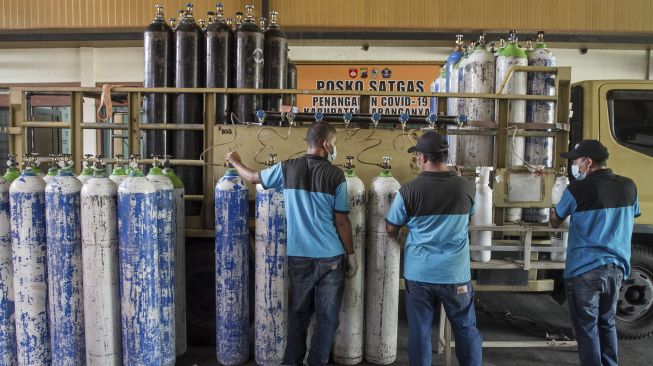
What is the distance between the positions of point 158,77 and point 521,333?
4.09 metres

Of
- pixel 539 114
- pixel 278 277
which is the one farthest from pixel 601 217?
pixel 278 277

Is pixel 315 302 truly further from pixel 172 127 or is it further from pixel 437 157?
pixel 172 127

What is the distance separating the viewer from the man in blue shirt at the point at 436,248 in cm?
269

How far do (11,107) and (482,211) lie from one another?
13.1 feet

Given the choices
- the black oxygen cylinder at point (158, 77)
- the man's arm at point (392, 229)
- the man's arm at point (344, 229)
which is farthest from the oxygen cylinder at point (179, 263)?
the man's arm at point (392, 229)

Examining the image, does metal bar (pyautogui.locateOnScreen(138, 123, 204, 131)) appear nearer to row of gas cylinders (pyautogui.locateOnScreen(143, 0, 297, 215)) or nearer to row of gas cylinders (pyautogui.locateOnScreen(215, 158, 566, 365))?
row of gas cylinders (pyautogui.locateOnScreen(143, 0, 297, 215))

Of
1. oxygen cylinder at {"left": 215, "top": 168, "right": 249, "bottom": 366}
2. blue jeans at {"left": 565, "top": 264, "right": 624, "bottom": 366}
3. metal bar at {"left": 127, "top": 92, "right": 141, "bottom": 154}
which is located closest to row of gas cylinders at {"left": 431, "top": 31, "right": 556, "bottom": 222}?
blue jeans at {"left": 565, "top": 264, "right": 624, "bottom": 366}

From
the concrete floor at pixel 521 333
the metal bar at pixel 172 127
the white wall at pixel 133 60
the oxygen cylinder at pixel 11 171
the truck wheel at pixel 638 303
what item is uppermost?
the white wall at pixel 133 60

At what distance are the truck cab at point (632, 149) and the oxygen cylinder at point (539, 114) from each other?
0.79 meters

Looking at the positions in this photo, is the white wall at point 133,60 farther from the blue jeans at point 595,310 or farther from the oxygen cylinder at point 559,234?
the blue jeans at point 595,310

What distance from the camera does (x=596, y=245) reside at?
2.97 metres

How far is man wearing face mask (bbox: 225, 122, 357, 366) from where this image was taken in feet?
9.55

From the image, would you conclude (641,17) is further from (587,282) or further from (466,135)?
(587,282)

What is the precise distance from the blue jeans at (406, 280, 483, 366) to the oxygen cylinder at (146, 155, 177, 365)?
1.65 metres
